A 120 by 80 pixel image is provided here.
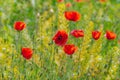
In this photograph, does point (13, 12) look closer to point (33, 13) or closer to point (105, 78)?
point (33, 13)

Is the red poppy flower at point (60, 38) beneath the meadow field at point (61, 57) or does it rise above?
above

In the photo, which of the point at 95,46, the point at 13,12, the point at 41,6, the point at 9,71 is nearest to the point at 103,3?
the point at 41,6

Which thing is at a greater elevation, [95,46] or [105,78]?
[95,46]

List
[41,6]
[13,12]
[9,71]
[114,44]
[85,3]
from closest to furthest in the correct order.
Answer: [9,71]
[114,44]
[13,12]
[41,6]
[85,3]

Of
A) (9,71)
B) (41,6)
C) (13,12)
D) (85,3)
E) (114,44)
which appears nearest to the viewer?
(9,71)

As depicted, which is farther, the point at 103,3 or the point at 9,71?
the point at 103,3

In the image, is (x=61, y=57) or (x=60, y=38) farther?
(x=61, y=57)

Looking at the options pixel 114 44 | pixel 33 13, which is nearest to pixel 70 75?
pixel 114 44

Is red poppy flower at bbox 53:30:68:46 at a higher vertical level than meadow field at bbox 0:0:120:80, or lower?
higher

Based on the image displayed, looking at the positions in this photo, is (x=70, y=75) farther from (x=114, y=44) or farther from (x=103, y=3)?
(x=103, y=3)

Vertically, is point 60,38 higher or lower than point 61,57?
higher
